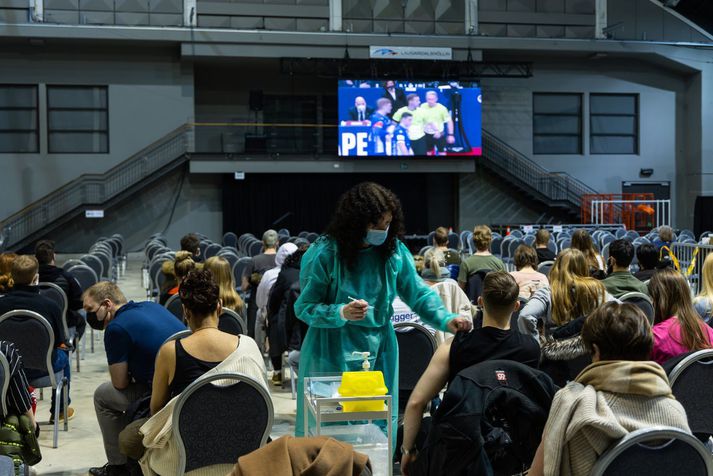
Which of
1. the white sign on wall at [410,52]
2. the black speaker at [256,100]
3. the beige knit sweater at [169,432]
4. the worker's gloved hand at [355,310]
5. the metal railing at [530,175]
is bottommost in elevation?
the beige knit sweater at [169,432]

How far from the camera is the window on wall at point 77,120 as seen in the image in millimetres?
21984

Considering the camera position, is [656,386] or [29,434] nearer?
[656,386]

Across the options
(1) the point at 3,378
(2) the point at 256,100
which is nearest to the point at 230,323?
(1) the point at 3,378

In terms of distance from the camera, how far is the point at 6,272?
606 cm

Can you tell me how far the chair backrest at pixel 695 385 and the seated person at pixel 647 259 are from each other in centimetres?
279

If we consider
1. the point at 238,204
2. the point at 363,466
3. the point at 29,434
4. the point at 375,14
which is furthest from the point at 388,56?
the point at 363,466

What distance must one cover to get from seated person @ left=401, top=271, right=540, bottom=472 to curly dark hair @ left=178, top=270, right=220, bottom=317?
0.93 metres

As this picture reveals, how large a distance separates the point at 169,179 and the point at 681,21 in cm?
1541

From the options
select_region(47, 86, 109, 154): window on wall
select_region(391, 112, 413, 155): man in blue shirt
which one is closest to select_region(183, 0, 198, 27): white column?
select_region(47, 86, 109, 154): window on wall

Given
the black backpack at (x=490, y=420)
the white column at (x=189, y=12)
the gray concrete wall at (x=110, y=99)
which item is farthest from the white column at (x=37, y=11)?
the black backpack at (x=490, y=420)

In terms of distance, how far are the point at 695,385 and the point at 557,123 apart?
72.8ft

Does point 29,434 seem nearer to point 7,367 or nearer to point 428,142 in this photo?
point 7,367

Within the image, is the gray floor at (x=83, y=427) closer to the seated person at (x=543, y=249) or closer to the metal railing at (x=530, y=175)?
the seated person at (x=543, y=249)

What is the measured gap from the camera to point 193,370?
332 cm
